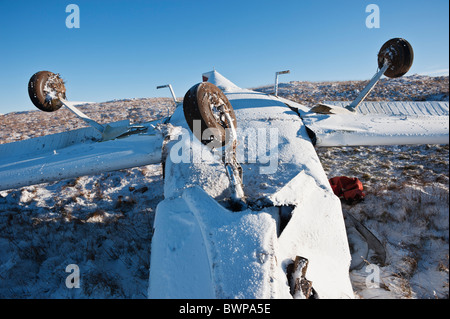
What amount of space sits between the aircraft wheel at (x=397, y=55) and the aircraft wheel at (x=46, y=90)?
6142mm

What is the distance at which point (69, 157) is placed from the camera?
126 inches

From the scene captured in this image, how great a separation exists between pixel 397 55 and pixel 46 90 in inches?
247

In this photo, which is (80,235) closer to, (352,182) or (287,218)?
(287,218)

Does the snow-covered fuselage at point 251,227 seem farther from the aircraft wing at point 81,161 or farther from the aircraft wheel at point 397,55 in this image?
the aircraft wheel at point 397,55

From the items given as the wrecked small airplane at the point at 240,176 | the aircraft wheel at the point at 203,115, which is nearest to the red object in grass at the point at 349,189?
the wrecked small airplane at the point at 240,176

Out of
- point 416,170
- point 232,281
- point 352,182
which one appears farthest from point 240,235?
point 416,170

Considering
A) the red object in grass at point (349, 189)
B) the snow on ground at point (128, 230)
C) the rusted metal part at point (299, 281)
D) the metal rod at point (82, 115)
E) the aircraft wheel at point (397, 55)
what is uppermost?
the aircraft wheel at point (397, 55)

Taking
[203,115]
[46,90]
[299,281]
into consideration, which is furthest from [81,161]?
[299,281]

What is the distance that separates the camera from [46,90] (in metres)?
3.65

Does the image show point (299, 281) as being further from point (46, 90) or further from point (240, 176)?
point (46, 90)

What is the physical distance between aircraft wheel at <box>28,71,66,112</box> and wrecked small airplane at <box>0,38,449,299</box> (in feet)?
0.06

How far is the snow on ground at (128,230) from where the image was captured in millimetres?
2705

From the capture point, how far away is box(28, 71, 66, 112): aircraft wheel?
3469 mm
